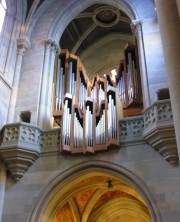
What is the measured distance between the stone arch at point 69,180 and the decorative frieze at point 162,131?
2.93ft

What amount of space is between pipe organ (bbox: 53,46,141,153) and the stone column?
3.55m

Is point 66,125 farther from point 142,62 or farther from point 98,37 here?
point 98,37

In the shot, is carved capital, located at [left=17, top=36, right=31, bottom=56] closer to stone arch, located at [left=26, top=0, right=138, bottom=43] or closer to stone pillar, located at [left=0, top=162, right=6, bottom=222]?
stone arch, located at [left=26, top=0, right=138, bottom=43]

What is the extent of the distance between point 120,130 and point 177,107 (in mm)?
3925

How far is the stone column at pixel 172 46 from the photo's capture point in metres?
5.03

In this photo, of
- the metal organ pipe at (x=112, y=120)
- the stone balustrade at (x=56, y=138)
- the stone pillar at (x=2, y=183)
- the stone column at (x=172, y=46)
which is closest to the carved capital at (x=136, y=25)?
the metal organ pipe at (x=112, y=120)

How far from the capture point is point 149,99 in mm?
9047

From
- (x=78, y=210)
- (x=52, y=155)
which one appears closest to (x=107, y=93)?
(x=52, y=155)

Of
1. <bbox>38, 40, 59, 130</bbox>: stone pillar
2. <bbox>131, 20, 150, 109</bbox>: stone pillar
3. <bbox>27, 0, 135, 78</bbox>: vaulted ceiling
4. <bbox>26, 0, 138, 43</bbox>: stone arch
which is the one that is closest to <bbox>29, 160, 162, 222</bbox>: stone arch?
<bbox>38, 40, 59, 130</bbox>: stone pillar

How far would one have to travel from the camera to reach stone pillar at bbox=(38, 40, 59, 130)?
973 cm

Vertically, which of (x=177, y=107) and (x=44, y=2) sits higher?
(x=44, y=2)

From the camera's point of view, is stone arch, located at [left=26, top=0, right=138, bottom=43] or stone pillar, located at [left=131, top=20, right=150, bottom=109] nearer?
stone pillar, located at [left=131, top=20, right=150, bottom=109]

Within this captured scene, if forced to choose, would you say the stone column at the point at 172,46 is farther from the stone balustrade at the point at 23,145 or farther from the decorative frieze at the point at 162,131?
the stone balustrade at the point at 23,145

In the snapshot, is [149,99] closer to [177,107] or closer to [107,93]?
[107,93]
